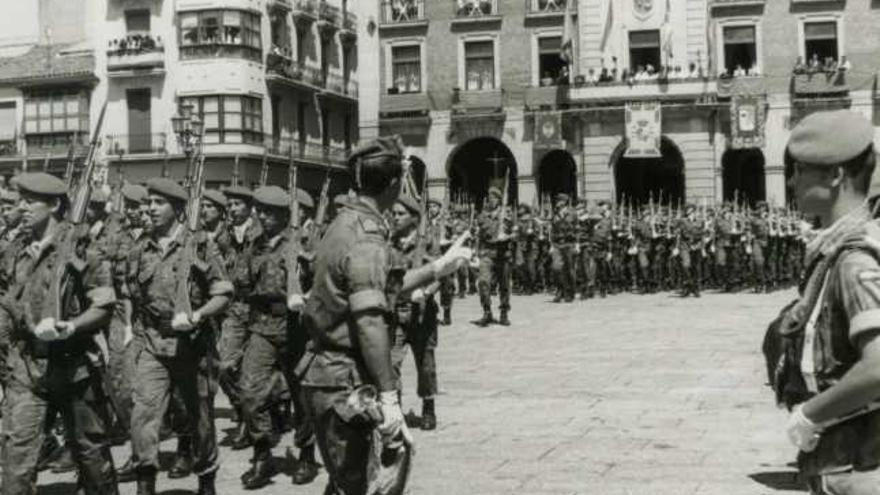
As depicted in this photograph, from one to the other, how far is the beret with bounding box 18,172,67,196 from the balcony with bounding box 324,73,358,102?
4719 centimetres

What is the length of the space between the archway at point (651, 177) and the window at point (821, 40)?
559cm

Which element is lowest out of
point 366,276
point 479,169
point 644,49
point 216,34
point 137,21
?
point 366,276

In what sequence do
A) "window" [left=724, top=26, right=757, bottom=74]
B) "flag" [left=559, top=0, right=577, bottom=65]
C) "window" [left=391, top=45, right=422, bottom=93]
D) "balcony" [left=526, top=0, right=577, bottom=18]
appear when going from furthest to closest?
"window" [left=391, top=45, right=422, bottom=93]
"balcony" [left=526, top=0, right=577, bottom=18]
"flag" [left=559, top=0, right=577, bottom=65]
"window" [left=724, top=26, right=757, bottom=74]

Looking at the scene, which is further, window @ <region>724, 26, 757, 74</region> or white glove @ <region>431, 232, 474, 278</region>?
window @ <region>724, 26, 757, 74</region>

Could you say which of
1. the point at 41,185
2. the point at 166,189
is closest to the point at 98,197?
the point at 166,189

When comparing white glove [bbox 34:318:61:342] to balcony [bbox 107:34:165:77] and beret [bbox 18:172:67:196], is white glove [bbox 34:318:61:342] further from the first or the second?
balcony [bbox 107:34:165:77]

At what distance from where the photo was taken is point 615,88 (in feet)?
136

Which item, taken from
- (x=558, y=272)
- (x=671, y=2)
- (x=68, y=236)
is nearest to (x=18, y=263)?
(x=68, y=236)

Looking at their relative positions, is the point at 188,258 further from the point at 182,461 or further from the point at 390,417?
the point at 390,417

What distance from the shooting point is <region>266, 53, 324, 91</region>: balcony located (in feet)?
161

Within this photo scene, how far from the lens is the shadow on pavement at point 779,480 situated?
26.7 ft

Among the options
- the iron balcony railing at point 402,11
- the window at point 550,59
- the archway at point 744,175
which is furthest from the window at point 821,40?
the iron balcony railing at point 402,11

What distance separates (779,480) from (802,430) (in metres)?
5.02

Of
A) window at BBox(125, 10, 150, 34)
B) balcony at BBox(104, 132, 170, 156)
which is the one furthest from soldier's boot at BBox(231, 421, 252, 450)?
window at BBox(125, 10, 150, 34)
